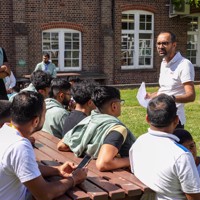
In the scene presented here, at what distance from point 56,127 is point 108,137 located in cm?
165

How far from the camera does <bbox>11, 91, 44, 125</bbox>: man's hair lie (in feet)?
8.44

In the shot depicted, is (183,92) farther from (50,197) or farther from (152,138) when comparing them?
(50,197)

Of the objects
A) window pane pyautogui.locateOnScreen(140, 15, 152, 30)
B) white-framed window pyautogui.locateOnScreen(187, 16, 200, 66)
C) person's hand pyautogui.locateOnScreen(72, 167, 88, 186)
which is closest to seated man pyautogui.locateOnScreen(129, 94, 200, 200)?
person's hand pyautogui.locateOnScreen(72, 167, 88, 186)

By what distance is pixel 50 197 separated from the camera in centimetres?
253

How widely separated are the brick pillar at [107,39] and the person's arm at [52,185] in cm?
1486

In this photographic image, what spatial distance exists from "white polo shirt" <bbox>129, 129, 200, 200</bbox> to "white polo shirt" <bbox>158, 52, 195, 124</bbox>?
168cm

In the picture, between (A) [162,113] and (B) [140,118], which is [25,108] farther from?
(B) [140,118]

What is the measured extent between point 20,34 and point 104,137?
13.4 m

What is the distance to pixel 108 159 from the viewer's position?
305cm

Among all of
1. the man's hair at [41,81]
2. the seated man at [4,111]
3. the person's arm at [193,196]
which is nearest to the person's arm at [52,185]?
the person's arm at [193,196]

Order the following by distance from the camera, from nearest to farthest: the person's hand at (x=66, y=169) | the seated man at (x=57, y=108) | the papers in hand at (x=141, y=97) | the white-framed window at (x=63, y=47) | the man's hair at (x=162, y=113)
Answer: the man's hair at (x=162, y=113) → the person's hand at (x=66, y=169) → the papers in hand at (x=141, y=97) → the seated man at (x=57, y=108) → the white-framed window at (x=63, y=47)

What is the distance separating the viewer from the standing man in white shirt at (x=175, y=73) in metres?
4.36

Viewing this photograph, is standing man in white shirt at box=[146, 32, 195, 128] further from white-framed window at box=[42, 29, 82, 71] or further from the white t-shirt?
white-framed window at box=[42, 29, 82, 71]

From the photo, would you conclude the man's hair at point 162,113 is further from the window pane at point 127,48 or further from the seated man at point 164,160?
the window pane at point 127,48
